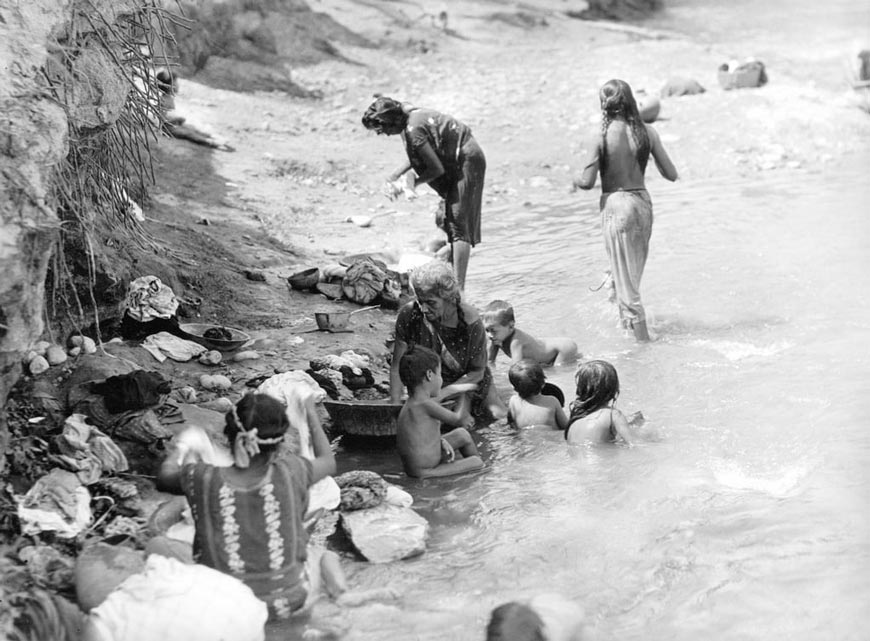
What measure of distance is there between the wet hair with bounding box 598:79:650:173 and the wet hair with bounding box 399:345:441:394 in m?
2.63

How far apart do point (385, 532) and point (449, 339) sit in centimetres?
154

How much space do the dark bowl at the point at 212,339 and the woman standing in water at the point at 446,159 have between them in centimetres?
187

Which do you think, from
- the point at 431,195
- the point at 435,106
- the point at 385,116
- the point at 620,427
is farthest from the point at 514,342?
the point at 435,106

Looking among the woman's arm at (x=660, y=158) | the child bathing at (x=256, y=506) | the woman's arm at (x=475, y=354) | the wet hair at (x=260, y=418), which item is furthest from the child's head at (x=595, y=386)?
the wet hair at (x=260, y=418)

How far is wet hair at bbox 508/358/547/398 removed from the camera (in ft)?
20.3

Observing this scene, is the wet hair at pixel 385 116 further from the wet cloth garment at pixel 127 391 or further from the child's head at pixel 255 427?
the child's head at pixel 255 427

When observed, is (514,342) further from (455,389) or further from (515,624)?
(515,624)

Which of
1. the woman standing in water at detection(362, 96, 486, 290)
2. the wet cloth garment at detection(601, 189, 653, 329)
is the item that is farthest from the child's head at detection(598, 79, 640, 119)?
the woman standing in water at detection(362, 96, 486, 290)

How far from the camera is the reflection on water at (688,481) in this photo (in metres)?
4.30

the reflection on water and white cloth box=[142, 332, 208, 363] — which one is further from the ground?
white cloth box=[142, 332, 208, 363]

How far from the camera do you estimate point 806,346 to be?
727cm

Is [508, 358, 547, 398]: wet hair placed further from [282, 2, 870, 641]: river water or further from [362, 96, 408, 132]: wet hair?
[362, 96, 408, 132]: wet hair

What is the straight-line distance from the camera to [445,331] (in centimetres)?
603

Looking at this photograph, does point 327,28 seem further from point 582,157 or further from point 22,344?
point 22,344
